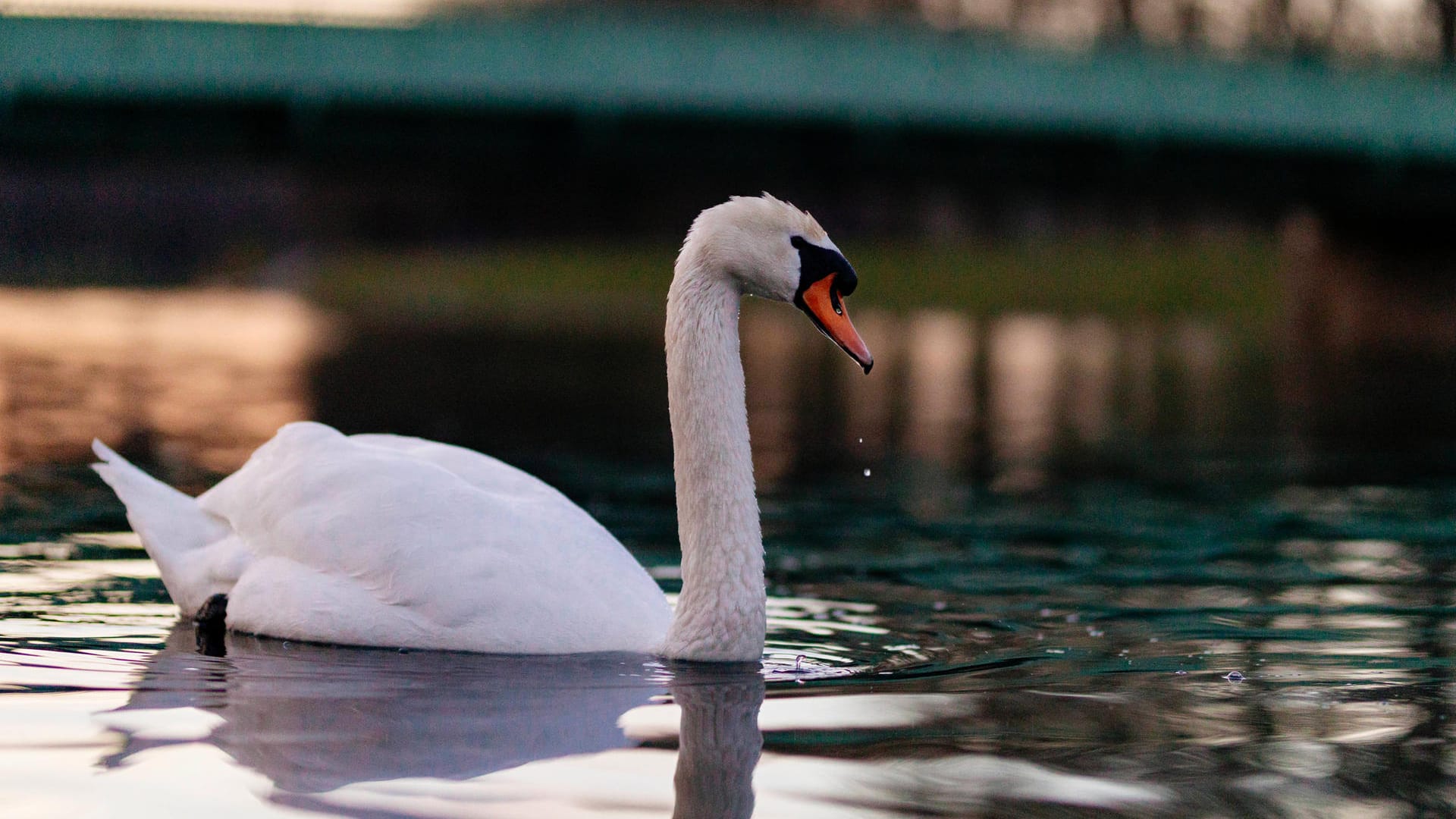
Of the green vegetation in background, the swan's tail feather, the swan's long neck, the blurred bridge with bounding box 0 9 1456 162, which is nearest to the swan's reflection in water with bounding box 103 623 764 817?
the swan's long neck

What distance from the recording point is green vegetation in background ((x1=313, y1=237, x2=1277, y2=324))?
5144 cm

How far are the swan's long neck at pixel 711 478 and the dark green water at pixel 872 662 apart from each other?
18 centimetres

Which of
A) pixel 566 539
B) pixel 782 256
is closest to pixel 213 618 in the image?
pixel 566 539

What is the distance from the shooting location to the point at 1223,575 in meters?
9.49

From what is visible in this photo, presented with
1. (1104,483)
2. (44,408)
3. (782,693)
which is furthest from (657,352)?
(782,693)

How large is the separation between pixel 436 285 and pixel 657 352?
25.8 m

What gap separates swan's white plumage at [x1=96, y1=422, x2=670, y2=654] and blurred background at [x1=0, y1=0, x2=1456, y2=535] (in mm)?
3006

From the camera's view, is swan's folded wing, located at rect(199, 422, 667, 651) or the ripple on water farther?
swan's folded wing, located at rect(199, 422, 667, 651)

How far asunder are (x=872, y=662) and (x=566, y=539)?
106 cm

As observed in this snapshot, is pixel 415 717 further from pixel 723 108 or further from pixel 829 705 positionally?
pixel 723 108

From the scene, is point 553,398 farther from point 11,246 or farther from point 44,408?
point 11,246

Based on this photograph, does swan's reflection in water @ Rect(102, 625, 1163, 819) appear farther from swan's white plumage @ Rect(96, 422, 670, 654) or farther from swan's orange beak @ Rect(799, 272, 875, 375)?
swan's orange beak @ Rect(799, 272, 875, 375)

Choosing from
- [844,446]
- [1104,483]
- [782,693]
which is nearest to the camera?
[782,693]

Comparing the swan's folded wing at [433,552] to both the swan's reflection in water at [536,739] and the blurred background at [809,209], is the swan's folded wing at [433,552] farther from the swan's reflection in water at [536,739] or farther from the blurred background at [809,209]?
the blurred background at [809,209]
